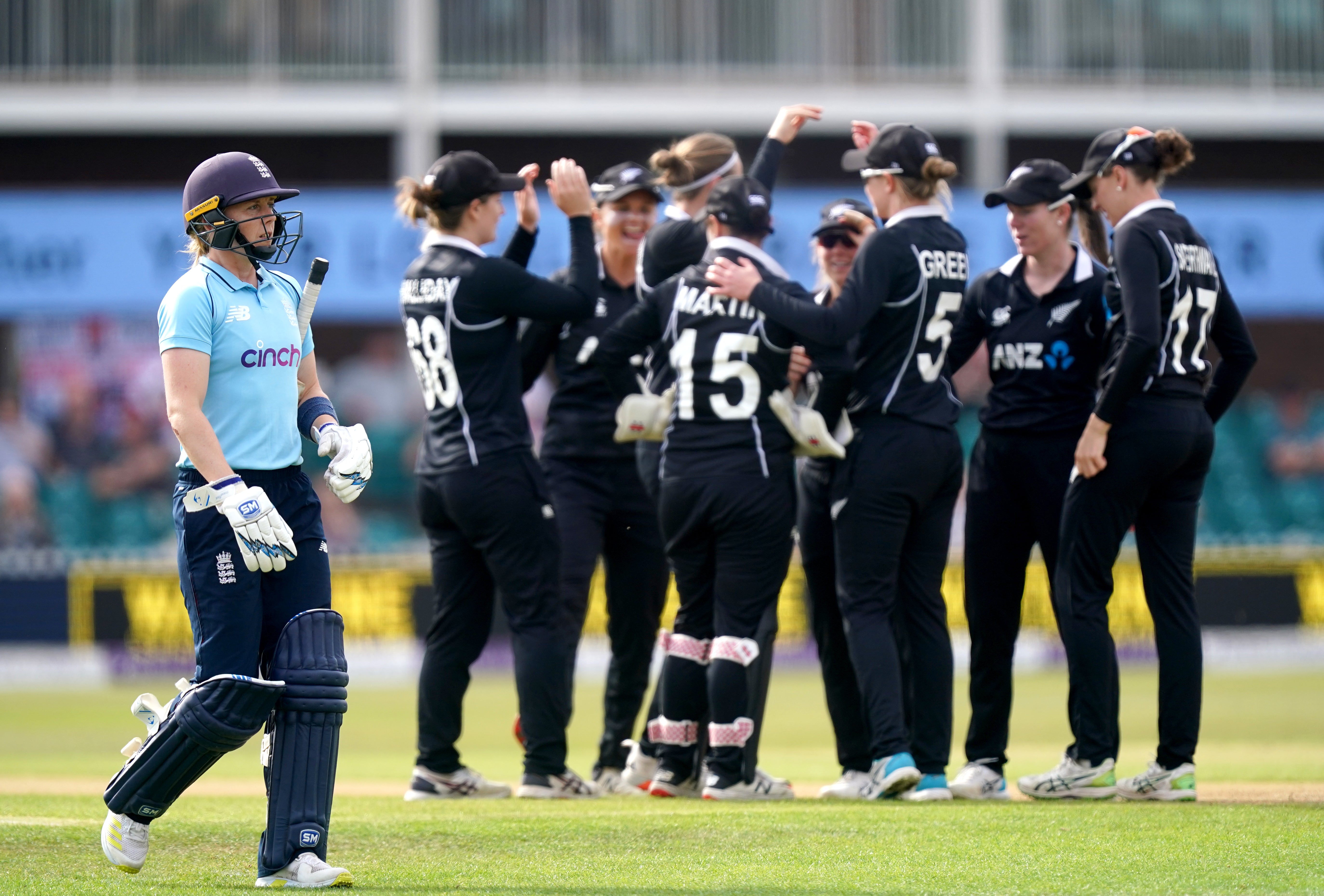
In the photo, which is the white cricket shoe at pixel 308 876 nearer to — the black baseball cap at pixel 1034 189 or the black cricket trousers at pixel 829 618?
the black cricket trousers at pixel 829 618

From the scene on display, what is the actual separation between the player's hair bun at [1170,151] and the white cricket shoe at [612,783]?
10.8ft

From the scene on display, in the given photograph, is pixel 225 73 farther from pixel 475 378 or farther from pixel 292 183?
pixel 475 378

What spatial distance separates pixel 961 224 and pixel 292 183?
323 inches

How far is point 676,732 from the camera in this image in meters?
6.51

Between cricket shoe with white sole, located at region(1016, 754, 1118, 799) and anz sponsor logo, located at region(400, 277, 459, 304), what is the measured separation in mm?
2919

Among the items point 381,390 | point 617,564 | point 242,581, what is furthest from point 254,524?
point 381,390

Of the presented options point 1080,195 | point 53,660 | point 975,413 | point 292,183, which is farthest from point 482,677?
point 1080,195

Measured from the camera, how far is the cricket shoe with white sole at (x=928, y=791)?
6.18m

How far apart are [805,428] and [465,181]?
5.54ft

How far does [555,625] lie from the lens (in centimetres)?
664

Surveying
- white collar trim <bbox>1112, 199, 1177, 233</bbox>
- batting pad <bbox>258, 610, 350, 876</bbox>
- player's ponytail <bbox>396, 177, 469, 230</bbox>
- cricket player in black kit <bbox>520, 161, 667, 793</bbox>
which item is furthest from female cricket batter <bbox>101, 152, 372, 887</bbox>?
white collar trim <bbox>1112, 199, 1177, 233</bbox>

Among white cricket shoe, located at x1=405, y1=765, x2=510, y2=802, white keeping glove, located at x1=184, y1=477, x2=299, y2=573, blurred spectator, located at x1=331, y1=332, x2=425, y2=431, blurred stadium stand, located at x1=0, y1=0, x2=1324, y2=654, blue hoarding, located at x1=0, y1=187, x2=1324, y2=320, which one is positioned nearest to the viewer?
white keeping glove, located at x1=184, y1=477, x2=299, y2=573

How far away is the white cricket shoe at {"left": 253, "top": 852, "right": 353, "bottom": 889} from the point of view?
4.45 meters

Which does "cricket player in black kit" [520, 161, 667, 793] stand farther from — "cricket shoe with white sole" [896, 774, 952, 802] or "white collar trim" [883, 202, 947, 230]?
"cricket shoe with white sole" [896, 774, 952, 802]
